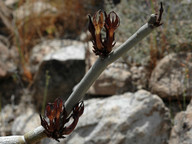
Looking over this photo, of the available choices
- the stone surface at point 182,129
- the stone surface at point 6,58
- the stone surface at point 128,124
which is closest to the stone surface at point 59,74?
the stone surface at point 6,58

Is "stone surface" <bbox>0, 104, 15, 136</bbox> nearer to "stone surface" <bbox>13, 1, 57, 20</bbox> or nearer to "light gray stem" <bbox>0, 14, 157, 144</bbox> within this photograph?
"stone surface" <bbox>13, 1, 57, 20</bbox>

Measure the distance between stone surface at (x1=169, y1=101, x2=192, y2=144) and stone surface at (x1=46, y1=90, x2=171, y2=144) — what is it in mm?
61

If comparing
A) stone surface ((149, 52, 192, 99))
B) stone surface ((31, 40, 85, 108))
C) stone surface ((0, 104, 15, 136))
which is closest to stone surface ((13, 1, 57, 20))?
stone surface ((31, 40, 85, 108))

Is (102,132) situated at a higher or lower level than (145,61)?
lower

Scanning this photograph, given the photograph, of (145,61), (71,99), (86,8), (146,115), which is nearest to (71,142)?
(146,115)

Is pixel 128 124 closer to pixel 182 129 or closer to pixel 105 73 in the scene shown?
pixel 182 129

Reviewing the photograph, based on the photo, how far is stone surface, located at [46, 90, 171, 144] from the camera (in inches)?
78.9

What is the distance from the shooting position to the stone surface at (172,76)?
2170mm

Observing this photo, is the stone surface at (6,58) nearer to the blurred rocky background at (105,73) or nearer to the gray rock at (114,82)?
the blurred rocky background at (105,73)

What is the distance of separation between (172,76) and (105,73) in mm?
639

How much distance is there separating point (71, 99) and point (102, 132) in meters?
1.26

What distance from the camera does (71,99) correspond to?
0.85 metres

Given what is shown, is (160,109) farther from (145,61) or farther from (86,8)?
(86,8)

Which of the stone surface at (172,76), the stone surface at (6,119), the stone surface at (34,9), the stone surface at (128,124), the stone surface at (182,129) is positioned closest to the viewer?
the stone surface at (182,129)
